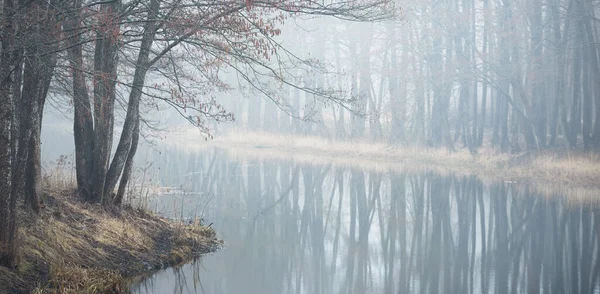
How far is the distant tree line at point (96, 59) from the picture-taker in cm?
667

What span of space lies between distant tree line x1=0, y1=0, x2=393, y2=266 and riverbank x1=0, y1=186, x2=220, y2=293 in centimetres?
34

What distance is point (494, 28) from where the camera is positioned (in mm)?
31266

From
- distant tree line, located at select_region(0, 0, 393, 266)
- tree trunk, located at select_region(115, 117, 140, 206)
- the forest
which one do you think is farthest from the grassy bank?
tree trunk, located at select_region(115, 117, 140, 206)

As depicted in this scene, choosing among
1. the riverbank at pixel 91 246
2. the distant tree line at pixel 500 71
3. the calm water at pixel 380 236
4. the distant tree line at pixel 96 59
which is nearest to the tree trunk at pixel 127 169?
the distant tree line at pixel 96 59

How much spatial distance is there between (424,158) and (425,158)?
0.15 ft

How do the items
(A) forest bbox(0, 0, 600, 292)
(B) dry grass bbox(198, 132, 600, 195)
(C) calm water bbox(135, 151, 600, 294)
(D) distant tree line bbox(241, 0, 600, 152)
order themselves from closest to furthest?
→ (A) forest bbox(0, 0, 600, 292) → (C) calm water bbox(135, 151, 600, 294) → (B) dry grass bbox(198, 132, 600, 195) → (D) distant tree line bbox(241, 0, 600, 152)

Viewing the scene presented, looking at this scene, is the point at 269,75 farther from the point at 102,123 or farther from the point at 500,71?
the point at 500,71

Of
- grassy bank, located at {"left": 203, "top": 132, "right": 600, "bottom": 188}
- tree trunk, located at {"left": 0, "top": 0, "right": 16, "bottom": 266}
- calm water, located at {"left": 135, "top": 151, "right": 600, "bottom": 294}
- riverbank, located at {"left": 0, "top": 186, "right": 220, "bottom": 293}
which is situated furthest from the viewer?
grassy bank, located at {"left": 203, "top": 132, "right": 600, "bottom": 188}

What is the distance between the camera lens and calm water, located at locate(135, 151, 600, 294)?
9.92m

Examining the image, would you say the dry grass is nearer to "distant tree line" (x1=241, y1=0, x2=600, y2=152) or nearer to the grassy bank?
the grassy bank

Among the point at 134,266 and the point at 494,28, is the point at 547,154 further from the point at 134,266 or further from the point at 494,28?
the point at 134,266

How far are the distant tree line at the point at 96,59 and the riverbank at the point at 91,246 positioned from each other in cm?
34

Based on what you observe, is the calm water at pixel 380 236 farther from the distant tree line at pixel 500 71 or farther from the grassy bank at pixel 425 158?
the distant tree line at pixel 500 71

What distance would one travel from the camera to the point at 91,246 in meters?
9.02
